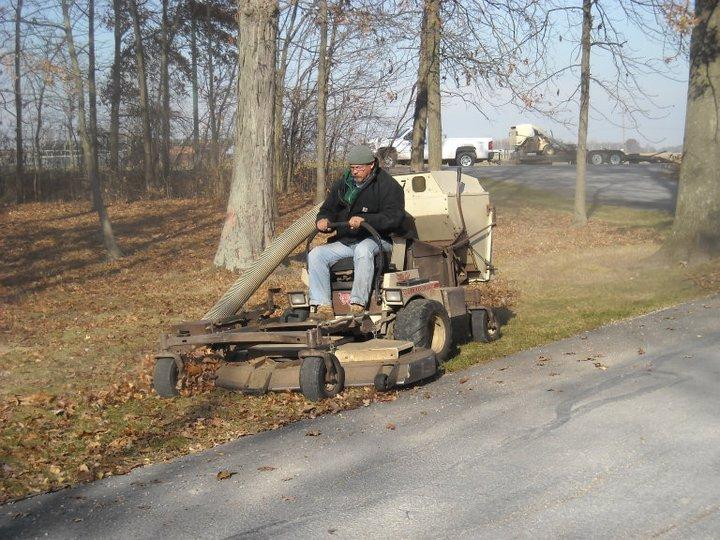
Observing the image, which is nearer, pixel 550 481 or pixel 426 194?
pixel 550 481

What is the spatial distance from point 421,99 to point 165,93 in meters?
17.0

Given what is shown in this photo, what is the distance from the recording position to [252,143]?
16.9 metres

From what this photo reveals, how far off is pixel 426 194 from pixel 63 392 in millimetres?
4618

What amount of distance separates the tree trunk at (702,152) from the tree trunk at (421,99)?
6.06 metres

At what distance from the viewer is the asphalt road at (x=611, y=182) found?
101 ft

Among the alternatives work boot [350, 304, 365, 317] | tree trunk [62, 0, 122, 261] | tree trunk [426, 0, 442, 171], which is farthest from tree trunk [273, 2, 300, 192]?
work boot [350, 304, 365, 317]

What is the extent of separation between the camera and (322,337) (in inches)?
339

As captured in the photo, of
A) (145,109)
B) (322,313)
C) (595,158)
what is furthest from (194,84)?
(322,313)

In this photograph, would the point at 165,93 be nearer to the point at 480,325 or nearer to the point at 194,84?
the point at 194,84

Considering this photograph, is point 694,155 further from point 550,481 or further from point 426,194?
point 550,481

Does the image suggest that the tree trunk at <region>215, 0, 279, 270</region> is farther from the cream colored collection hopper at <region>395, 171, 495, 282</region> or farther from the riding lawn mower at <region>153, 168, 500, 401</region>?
the cream colored collection hopper at <region>395, 171, 495, 282</region>

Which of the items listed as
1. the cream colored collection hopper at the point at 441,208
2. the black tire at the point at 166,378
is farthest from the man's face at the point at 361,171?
the black tire at the point at 166,378

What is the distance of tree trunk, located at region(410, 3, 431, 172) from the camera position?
2095 centimetres

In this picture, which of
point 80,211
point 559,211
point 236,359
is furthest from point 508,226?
point 236,359
